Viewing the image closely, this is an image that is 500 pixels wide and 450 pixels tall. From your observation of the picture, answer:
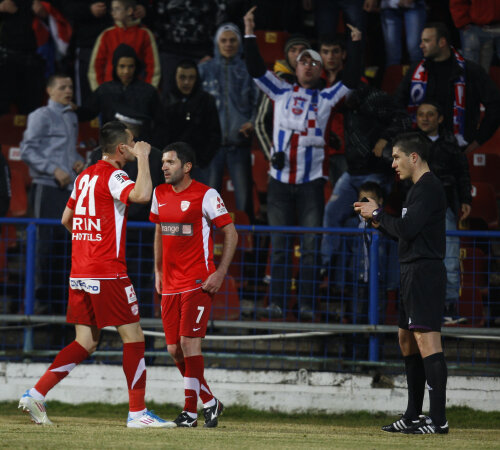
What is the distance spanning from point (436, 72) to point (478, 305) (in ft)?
8.78

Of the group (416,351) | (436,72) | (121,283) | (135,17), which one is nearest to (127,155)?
(121,283)

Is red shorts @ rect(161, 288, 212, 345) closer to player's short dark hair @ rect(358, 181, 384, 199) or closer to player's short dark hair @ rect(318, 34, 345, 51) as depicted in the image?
player's short dark hair @ rect(358, 181, 384, 199)

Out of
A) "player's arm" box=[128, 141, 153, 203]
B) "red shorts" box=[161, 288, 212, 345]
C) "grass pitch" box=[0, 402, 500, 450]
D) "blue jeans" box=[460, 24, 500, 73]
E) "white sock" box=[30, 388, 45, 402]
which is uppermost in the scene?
"blue jeans" box=[460, 24, 500, 73]

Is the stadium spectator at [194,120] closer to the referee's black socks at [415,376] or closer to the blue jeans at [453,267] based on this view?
the blue jeans at [453,267]

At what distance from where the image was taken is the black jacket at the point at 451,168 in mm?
9562

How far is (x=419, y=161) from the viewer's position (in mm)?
7152

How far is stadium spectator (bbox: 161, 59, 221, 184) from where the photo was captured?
10.7m

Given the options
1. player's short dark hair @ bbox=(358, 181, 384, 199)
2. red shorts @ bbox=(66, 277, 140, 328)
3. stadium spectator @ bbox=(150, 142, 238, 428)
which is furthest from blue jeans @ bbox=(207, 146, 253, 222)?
red shorts @ bbox=(66, 277, 140, 328)

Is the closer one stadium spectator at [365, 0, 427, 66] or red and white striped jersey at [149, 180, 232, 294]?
red and white striped jersey at [149, 180, 232, 294]

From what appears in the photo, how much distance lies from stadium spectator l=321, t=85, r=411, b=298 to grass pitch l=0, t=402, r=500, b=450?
2.09 meters

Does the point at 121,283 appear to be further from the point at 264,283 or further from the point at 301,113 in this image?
the point at 301,113

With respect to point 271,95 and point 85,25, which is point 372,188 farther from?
point 85,25

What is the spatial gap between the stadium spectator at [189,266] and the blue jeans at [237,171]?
10.9ft

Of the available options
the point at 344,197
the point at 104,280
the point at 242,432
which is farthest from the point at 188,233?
the point at 344,197
